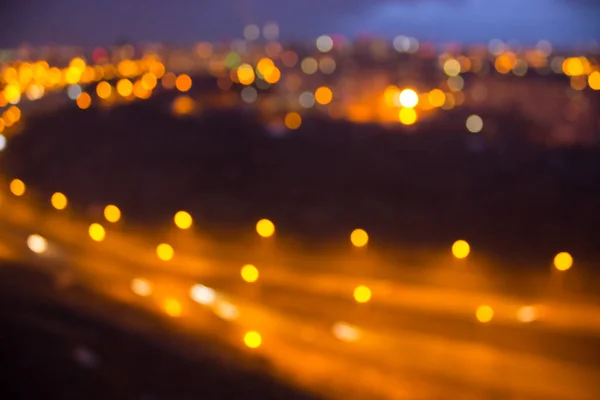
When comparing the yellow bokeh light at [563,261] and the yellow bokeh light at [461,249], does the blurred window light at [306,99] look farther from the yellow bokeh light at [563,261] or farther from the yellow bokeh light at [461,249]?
the yellow bokeh light at [563,261]

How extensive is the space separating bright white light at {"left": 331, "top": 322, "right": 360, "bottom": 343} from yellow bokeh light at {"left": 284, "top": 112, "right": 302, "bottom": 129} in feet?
27.9

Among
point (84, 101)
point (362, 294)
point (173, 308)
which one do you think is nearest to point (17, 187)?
point (173, 308)

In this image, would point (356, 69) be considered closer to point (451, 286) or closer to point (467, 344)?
point (451, 286)

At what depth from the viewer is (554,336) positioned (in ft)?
22.6

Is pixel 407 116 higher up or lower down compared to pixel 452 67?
lower down

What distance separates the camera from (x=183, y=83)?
2077 centimetres

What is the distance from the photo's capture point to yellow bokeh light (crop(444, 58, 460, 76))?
64.1ft

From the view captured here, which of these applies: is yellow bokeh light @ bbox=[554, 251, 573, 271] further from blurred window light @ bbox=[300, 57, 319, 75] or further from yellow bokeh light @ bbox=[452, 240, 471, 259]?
blurred window light @ bbox=[300, 57, 319, 75]

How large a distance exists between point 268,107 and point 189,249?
9081mm

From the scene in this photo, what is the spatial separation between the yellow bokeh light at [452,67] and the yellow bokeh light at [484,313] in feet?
43.5

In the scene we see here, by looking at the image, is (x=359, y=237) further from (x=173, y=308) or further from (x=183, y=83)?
(x=183, y=83)

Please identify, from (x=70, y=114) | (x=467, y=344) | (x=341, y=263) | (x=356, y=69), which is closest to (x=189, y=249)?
(x=341, y=263)

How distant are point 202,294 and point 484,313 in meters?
3.35

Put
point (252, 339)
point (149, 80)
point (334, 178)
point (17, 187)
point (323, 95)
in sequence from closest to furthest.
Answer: point (252, 339) < point (17, 187) < point (334, 178) < point (323, 95) < point (149, 80)
